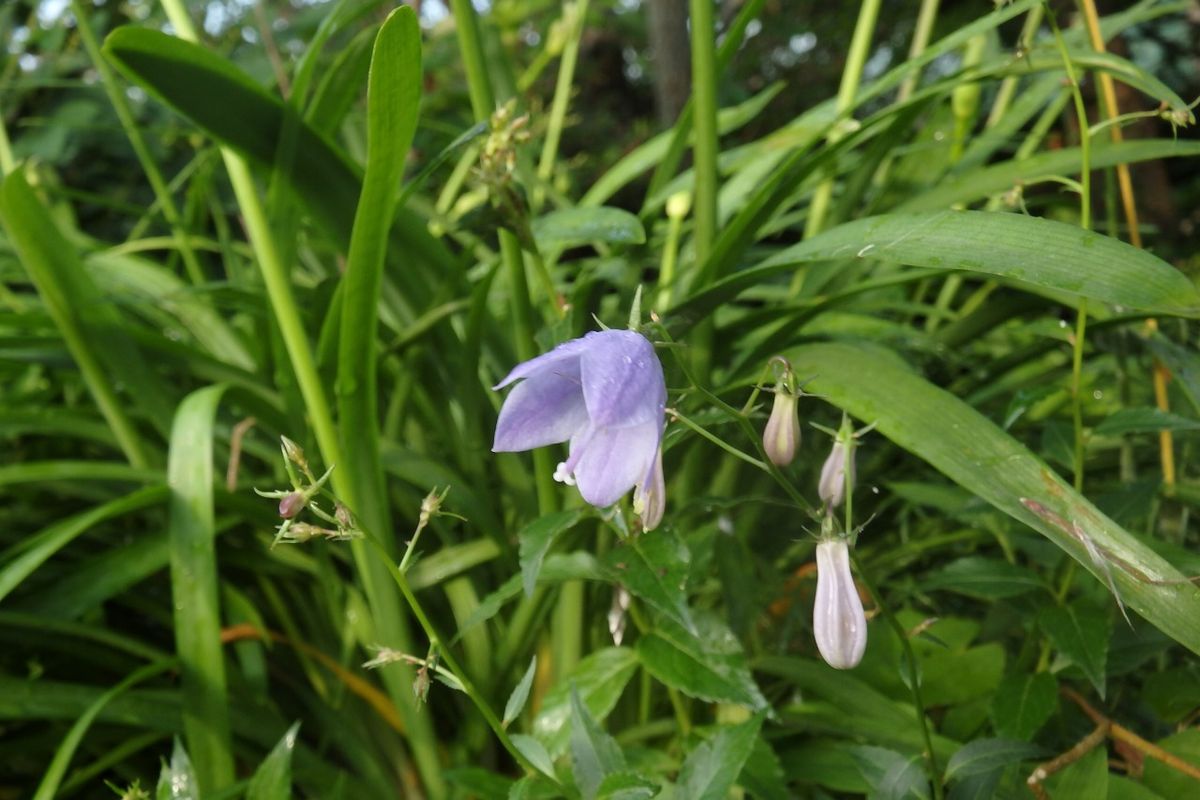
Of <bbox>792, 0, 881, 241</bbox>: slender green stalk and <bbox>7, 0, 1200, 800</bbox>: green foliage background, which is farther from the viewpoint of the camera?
<bbox>792, 0, 881, 241</bbox>: slender green stalk

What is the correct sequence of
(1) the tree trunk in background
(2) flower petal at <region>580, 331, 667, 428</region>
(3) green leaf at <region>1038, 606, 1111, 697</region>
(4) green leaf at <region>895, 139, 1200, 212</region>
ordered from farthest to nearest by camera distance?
(1) the tree trunk in background → (4) green leaf at <region>895, 139, 1200, 212</region> → (3) green leaf at <region>1038, 606, 1111, 697</region> → (2) flower petal at <region>580, 331, 667, 428</region>

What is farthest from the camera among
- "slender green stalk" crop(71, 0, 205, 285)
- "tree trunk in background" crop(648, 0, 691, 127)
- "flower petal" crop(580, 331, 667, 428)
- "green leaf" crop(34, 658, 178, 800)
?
"tree trunk in background" crop(648, 0, 691, 127)

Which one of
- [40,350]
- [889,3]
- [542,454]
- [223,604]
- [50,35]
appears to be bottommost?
[889,3]

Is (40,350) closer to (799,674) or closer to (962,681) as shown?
(799,674)

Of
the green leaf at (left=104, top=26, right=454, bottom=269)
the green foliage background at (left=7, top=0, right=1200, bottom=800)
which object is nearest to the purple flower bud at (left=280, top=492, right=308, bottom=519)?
the green foliage background at (left=7, top=0, right=1200, bottom=800)

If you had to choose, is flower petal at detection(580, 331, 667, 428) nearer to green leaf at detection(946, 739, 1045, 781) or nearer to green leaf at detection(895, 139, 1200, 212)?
green leaf at detection(946, 739, 1045, 781)

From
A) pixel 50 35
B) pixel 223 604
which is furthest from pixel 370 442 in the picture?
pixel 50 35

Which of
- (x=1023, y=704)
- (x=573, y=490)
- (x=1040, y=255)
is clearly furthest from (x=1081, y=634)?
(x=573, y=490)
